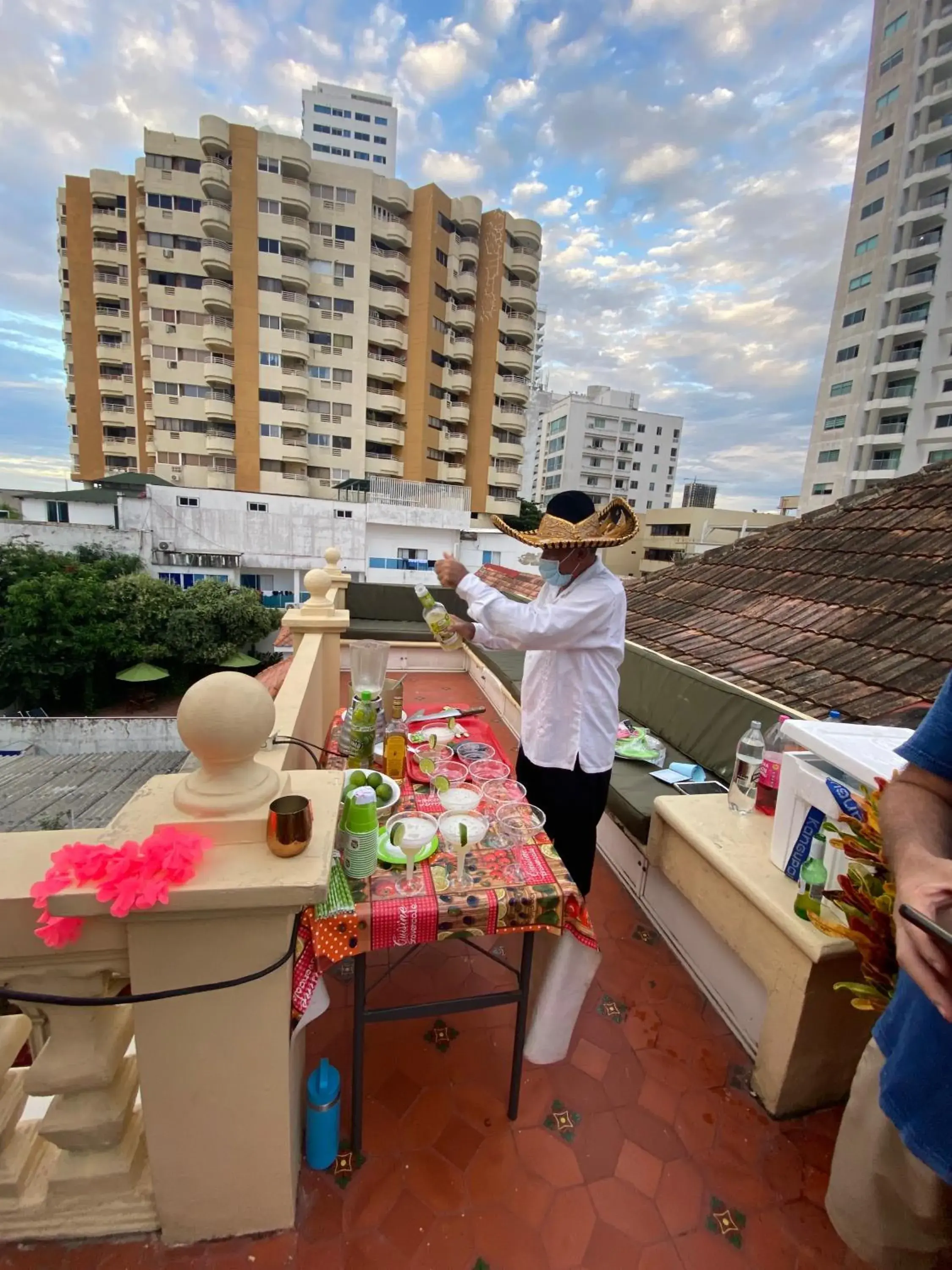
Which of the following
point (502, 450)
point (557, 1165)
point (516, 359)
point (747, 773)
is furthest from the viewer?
point (502, 450)

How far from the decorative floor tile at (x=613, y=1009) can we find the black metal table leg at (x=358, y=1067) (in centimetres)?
101

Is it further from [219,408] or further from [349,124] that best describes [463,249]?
[349,124]

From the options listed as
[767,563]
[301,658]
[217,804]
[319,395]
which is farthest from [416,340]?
[217,804]

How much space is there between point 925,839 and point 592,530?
136cm

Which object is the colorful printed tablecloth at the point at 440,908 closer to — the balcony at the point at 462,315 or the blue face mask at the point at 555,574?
the blue face mask at the point at 555,574

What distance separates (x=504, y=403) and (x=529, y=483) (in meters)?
27.5

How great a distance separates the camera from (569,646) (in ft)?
6.50

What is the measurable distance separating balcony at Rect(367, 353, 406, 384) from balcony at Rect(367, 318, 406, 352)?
0.62 metres

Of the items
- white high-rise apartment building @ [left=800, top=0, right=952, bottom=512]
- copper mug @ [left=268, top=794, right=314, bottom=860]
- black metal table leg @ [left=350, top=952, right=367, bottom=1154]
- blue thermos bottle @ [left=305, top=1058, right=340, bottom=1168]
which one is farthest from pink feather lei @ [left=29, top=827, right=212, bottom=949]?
white high-rise apartment building @ [left=800, top=0, right=952, bottom=512]

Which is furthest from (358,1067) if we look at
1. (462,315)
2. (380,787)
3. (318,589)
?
(462,315)

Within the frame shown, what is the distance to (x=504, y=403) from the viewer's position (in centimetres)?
2984

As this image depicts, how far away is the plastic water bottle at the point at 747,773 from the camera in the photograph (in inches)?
94.0

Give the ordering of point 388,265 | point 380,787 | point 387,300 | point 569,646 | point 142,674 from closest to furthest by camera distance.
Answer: point 380,787 < point 569,646 < point 142,674 < point 388,265 < point 387,300

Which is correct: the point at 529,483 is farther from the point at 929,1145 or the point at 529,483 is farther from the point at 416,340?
the point at 929,1145
